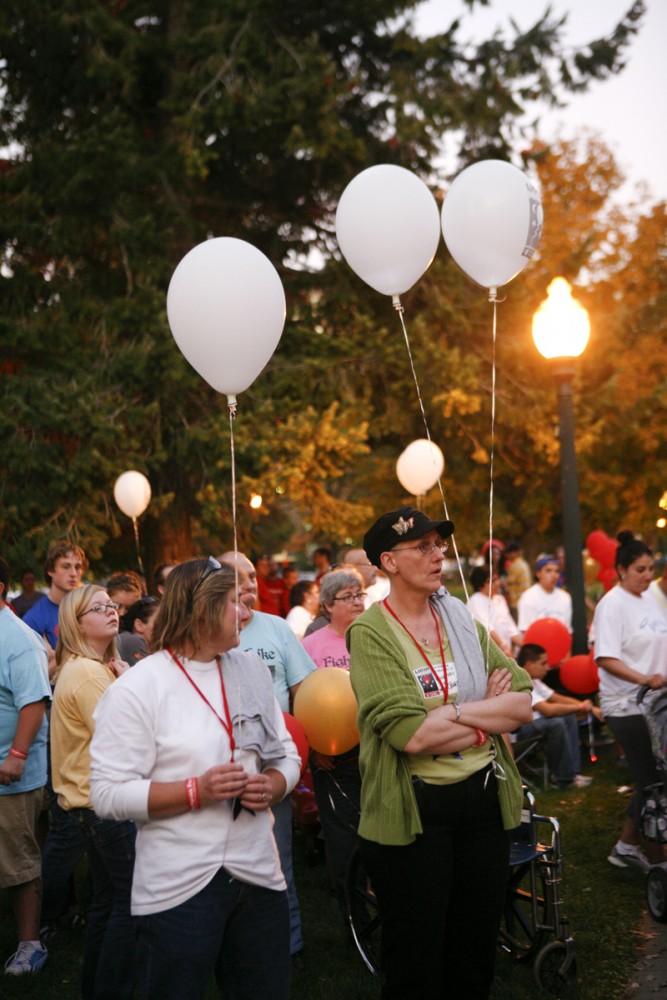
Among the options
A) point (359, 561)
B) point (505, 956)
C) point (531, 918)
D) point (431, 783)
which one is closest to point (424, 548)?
point (431, 783)

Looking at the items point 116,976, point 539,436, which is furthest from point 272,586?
point 116,976

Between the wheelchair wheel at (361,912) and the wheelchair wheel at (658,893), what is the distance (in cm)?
154

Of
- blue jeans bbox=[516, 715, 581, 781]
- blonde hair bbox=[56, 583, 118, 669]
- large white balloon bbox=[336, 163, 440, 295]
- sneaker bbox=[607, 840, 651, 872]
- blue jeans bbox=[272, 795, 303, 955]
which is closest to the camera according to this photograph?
blonde hair bbox=[56, 583, 118, 669]

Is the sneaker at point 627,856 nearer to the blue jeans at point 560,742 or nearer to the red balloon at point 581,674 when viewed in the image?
the blue jeans at point 560,742

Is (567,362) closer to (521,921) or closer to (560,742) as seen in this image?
(560,742)

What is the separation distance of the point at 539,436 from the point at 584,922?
1114 cm

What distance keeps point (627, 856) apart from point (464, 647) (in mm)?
3472

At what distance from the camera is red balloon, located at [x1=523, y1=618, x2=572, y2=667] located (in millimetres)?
9906

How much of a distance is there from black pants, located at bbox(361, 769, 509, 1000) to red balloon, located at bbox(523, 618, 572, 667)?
6.43 m

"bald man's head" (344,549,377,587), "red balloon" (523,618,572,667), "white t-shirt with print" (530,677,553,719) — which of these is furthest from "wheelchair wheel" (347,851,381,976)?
"red balloon" (523,618,572,667)

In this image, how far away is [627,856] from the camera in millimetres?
6352

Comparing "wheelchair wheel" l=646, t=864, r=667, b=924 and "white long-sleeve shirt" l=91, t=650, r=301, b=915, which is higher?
"white long-sleeve shirt" l=91, t=650, r=301, b=915

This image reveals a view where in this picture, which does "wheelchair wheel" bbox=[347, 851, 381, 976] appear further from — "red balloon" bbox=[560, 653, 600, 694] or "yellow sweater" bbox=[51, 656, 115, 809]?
"red balloon" bbox=[560, 653, 600, 694]

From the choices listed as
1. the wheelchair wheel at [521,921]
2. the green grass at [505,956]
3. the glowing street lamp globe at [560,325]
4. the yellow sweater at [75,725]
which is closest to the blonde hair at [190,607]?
the yellow sweater at [75,725]
